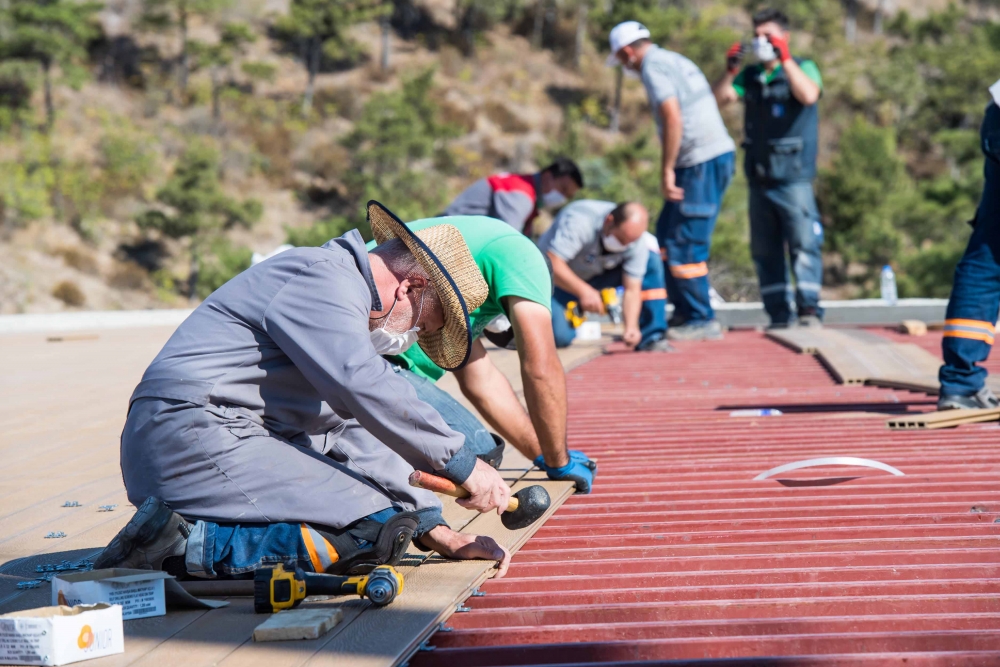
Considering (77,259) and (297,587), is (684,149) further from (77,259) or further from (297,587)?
(77,259)

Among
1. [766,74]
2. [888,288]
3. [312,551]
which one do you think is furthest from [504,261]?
[888,288]

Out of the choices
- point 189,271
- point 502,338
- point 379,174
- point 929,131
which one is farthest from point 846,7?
point 502,338

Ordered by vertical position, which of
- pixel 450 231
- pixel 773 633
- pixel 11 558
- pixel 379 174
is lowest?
pixel 379 174

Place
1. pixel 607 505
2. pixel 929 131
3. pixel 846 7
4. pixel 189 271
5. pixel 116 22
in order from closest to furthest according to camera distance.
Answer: pixel 607 505
pixel 189 271
pixel 116 22
pixel 929 131
pixel 846 7

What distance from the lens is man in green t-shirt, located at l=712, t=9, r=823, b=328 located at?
833 cm

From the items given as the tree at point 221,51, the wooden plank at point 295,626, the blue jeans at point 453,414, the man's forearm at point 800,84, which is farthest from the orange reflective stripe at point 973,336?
the tree at point 221,51

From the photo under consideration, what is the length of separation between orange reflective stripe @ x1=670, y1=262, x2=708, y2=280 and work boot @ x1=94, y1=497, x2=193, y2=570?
6.08 meters

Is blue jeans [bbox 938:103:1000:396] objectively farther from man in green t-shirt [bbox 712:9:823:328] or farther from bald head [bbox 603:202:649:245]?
man in green t-shirt [bbox 712:9:823:328]

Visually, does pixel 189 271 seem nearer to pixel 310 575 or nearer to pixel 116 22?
pixel 116 22

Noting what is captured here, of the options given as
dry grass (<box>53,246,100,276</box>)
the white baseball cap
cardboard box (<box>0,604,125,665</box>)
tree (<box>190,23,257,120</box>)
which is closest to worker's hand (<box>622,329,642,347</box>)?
the white baseball cap

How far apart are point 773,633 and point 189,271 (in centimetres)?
3206

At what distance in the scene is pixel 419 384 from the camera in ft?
12.5

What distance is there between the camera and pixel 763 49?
805 cm

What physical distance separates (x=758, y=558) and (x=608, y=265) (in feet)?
16.4
